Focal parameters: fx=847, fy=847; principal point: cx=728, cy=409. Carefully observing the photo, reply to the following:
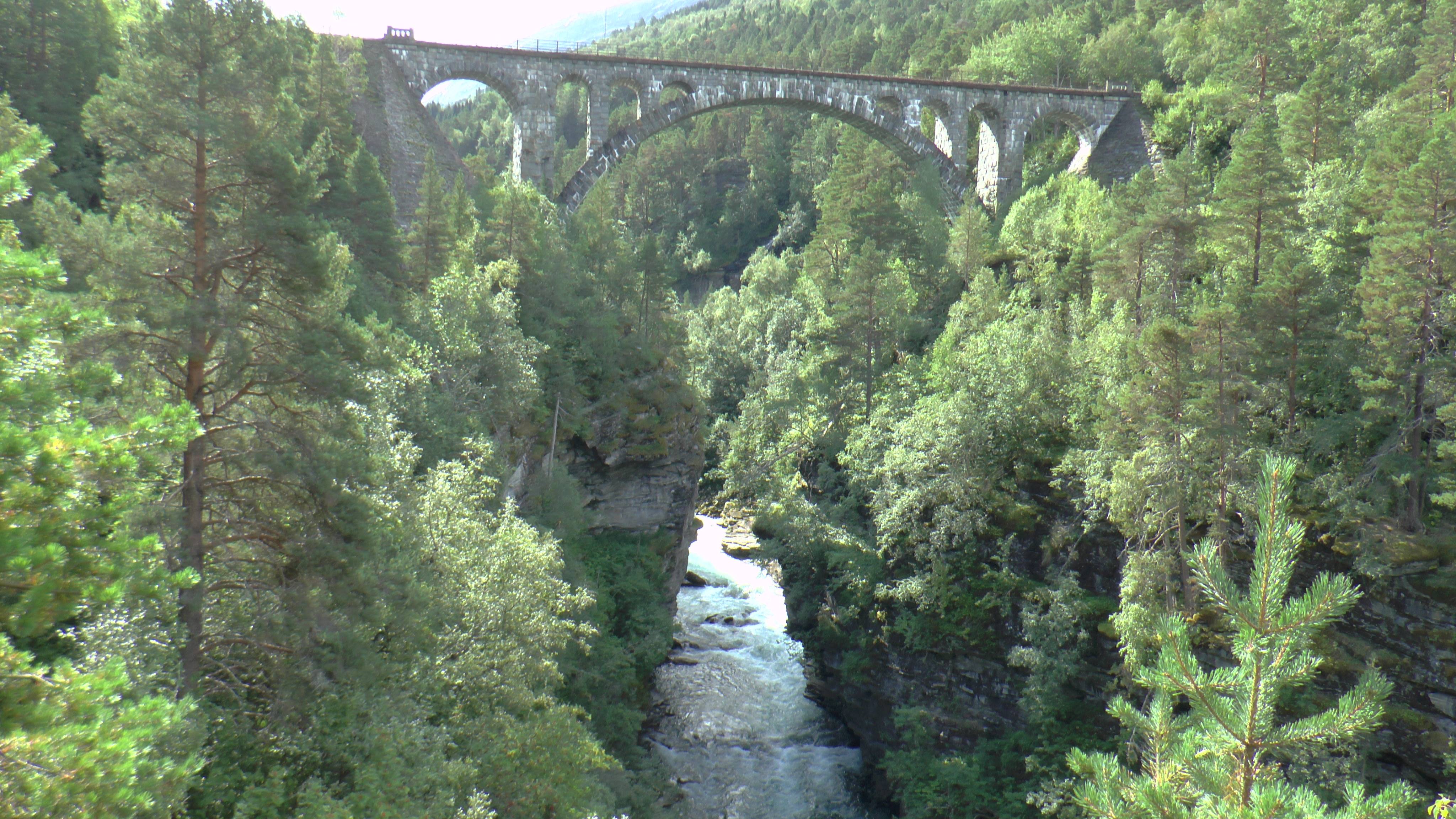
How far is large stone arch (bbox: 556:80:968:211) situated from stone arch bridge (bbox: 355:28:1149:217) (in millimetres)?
70

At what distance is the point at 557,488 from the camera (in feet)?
91.8

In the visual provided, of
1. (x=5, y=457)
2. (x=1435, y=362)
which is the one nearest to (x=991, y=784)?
(x=1435, y=362)

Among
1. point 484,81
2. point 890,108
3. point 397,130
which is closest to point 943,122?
point 890,108

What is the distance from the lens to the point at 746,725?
28.8 metres

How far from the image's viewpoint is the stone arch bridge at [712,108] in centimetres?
4291

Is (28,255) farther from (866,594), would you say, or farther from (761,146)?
(761,146)

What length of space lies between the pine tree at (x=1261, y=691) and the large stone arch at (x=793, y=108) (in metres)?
45.3

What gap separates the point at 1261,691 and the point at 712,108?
49205 mm

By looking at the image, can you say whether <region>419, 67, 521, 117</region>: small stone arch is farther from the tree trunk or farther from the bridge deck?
the tree trunk

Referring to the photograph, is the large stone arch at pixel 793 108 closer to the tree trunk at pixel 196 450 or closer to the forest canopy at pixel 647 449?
the forest canopy at pixel 647 449

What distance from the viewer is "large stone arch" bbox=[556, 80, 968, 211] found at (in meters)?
48.8

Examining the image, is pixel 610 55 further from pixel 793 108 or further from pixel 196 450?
pixel 196 450

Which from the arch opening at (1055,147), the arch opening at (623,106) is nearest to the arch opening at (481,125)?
the arch opening at (623,106)

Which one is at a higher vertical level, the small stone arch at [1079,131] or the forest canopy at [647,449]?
the small stone arch at [1079,131]
